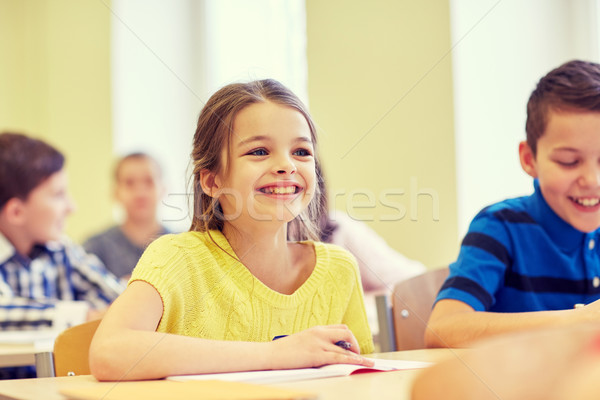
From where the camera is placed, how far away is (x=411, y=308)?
136 centimetres

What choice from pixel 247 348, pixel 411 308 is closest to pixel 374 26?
pixel 411 308

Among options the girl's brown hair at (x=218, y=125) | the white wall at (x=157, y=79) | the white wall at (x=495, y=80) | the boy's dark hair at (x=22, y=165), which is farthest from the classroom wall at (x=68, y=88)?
the girl's brown hair at (x=218, y=125)

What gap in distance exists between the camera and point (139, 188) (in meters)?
3.64

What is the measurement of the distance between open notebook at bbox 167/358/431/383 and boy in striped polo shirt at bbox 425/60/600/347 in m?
0.31

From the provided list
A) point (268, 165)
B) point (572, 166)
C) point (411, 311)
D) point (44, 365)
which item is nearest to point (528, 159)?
point (572, 166)

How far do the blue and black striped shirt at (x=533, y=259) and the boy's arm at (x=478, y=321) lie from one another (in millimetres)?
95

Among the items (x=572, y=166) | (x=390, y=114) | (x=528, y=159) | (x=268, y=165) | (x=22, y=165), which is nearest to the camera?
(x=268, y=165)

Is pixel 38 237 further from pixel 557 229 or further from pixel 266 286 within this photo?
pixel 557 229

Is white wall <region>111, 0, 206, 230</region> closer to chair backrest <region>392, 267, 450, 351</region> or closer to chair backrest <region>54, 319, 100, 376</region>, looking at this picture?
chair backrest <region>392, 267, 450, 351</region>

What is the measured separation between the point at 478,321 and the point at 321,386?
44 centimetres

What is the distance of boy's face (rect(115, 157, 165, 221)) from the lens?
11.8 ft

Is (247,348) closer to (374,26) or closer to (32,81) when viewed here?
(374,26)

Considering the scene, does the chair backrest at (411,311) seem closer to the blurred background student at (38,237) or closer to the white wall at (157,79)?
the blurred background student at (38,237)

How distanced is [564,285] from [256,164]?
611 mm
